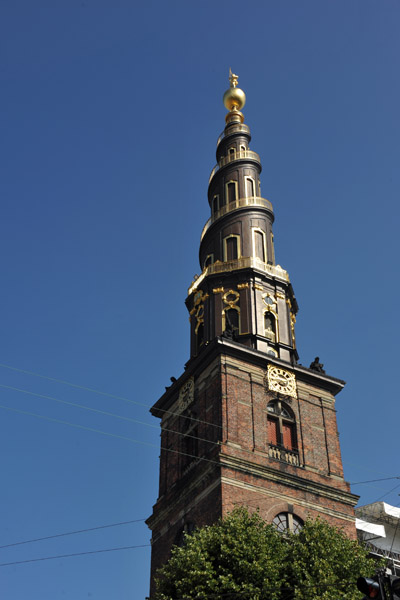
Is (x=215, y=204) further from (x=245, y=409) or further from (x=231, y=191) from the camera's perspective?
(x=245, y=409)

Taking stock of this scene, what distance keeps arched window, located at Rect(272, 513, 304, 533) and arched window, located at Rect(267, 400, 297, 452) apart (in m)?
4.15

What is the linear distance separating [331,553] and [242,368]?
1359 cm

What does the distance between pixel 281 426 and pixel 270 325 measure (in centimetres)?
781

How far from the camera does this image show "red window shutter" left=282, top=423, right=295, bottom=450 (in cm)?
4369

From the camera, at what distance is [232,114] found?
65.5 meters

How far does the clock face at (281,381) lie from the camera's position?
45.2 m

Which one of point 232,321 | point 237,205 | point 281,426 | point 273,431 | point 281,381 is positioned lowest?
point 273,431

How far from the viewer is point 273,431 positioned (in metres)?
43.8

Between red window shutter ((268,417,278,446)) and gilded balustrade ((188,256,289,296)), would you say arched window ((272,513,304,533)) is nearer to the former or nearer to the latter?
red window shutter ((268,417,278,446))

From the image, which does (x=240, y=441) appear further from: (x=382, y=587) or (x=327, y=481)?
(x=382, y=587)

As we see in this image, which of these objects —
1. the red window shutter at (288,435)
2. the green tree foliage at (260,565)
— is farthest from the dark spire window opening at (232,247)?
the green tree foliage at (260,565)

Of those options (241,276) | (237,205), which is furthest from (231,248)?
(237,205)

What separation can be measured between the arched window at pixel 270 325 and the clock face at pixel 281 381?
3.12 metres

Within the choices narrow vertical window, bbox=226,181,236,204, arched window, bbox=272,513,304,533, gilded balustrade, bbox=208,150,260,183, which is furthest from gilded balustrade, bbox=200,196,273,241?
arched window, bbox=272,513,304,533
